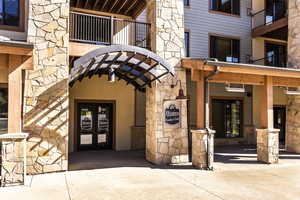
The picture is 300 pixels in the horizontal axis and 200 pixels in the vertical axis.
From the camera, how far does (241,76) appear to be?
8375 millimetres

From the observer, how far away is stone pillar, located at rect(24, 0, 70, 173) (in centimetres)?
679

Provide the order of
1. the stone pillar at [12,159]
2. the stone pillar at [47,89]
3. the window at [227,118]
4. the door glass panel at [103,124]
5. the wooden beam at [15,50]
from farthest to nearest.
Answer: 1. the window at [227,118]
2. the door glass panel at [103,124]
3. the stone pillar at [47,89]
4. the stone pillar at [12,159]
5. the wooden beam at [15,50]

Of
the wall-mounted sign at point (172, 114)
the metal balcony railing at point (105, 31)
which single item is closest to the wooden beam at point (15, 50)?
the metal balcony railing at point (105, 31)

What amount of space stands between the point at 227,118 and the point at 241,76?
214 inches

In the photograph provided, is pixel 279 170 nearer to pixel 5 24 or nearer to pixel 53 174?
pixel 53 174

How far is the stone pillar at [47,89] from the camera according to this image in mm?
6785

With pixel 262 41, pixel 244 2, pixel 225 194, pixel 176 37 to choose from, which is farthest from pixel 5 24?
pixel 262 41

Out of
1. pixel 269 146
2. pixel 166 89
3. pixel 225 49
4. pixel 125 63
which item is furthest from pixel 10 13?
pixel 225 49

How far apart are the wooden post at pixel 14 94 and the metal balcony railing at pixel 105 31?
12.8ft

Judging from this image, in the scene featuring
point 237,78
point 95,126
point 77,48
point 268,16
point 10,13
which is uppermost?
point 268,16

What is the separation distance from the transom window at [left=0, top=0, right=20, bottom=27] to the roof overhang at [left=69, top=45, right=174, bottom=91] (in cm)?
301

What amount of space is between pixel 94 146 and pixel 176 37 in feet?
20.2

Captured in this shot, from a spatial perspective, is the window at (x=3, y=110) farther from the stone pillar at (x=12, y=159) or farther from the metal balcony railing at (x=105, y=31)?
the metal balcony railing at (x=105, y=31)

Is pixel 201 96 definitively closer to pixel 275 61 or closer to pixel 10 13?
pixel 10 13
